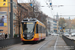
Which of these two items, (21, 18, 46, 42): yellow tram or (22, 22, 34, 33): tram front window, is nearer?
(21, 18, 46, 42): yellow tram

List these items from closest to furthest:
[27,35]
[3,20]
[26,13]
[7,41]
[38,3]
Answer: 1. [7,41]
2. [27,35]
3. [3,20]
4. [26,13]
5. [38,3]

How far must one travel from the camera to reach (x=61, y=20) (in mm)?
146250

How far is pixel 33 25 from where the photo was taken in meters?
26.9

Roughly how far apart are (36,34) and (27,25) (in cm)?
199

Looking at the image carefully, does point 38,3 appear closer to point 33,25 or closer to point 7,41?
point 33,25

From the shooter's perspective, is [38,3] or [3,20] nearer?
[3,20]

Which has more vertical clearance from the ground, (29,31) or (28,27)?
(28,27)

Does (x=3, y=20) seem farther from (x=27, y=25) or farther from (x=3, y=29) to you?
(x=27, y=25)

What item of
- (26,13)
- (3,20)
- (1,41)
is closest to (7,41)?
(1,41)

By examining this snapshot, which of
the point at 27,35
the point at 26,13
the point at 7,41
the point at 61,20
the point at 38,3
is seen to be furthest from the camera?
the point at 61,20

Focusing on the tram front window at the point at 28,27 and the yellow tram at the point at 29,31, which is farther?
the tram front window at the point at 28,27

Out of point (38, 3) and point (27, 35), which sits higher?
point (38, 3)

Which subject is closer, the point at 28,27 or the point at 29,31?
the point at 29,31

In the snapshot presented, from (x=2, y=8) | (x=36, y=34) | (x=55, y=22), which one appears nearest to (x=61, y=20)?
(x=55, y=22)
